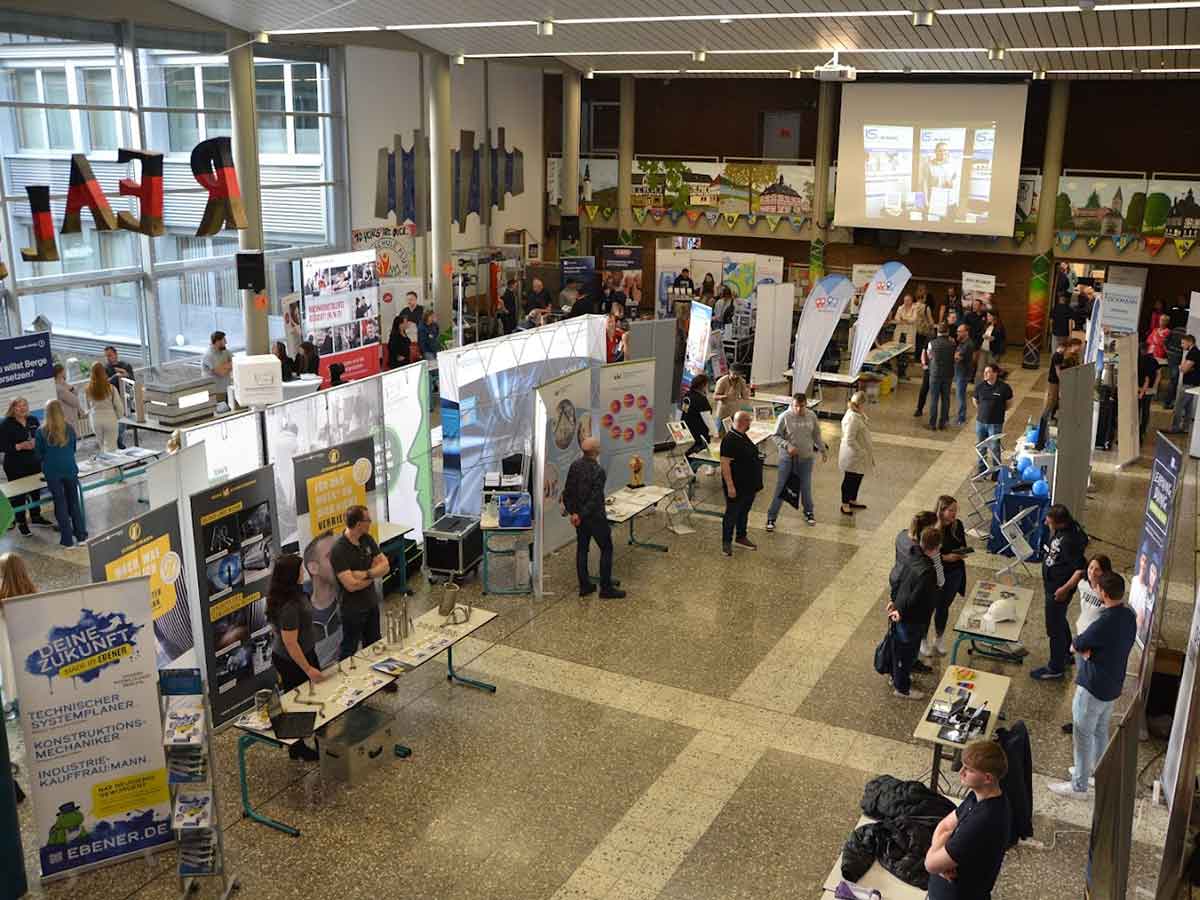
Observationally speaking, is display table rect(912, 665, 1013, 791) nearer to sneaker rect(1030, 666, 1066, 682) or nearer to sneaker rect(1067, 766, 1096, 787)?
sneaker rect(1067, 766, 1096, 787)

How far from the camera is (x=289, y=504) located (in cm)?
827

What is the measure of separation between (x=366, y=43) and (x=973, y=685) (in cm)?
1555

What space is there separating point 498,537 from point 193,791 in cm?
402

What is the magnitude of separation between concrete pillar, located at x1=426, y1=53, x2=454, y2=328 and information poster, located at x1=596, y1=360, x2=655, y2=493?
9866 mm

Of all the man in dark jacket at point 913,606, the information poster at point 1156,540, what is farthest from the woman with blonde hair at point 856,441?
the man in dark jacket at point 913,606

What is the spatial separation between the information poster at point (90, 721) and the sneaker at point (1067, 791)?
5254 mm

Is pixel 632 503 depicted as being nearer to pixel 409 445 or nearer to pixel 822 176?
pixel 409 445

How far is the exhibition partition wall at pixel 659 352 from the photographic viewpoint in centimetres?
1316

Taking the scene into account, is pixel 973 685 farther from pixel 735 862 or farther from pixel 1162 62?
pixel 1162 62

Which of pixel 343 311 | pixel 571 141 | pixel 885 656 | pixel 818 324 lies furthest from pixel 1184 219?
pixel 885 656

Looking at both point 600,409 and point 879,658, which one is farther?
point 600,409

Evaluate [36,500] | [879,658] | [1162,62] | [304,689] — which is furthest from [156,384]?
[1162,62]

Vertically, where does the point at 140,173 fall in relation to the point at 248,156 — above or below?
below

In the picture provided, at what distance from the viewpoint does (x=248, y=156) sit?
1638 cm
